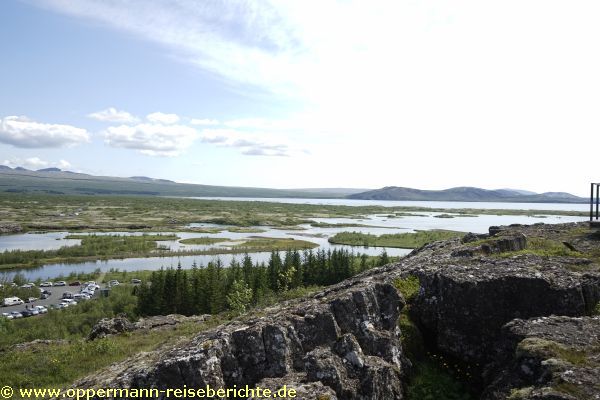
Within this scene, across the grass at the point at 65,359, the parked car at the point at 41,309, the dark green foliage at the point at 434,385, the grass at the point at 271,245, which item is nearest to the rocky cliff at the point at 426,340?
the dark green foliage at the point at 434,385

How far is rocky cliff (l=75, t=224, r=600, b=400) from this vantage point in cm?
1188

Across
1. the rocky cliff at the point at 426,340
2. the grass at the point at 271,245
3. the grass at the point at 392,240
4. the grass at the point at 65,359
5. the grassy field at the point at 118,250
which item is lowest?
the grassy field at the point at 118,250

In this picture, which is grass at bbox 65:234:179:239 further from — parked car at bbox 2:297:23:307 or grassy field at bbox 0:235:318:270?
parked car at bbox 2:297:23:307

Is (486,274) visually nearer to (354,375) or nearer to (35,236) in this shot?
(354,375)

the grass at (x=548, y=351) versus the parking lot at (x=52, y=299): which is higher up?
the grass at (x=548, y=351)

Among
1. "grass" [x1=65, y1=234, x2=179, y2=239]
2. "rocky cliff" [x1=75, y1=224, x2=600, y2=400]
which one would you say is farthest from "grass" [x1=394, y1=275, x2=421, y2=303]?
"grass" [x1=65, y1=234, x2=179, y2=239]

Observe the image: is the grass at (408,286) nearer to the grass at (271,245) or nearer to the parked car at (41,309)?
the parked car at (41,309)

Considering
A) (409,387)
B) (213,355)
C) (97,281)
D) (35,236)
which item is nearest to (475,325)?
(409,387)

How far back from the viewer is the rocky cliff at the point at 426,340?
39.0 feet

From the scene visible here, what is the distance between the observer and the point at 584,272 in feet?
56.5

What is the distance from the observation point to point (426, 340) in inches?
678

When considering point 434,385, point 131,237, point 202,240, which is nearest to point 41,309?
point 434,385

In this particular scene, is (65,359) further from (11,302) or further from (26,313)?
(11,302)

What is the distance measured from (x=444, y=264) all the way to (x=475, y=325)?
14.6 feet
